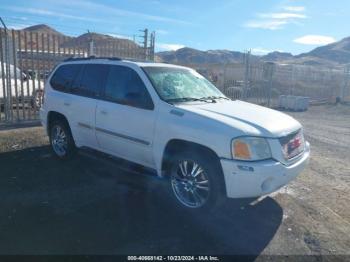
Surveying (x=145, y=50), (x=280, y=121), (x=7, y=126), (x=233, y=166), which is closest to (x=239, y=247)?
(x=233, y=166)

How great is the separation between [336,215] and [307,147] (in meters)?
1.02

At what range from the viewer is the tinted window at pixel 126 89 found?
5.41 meters

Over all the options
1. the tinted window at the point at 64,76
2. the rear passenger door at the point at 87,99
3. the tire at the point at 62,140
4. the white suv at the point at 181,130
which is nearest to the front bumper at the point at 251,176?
the white suv at the point at 181,130

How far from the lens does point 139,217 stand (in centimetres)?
478

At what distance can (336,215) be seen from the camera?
516cm

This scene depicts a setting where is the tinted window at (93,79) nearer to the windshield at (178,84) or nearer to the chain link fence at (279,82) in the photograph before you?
the windshield at (178,84)

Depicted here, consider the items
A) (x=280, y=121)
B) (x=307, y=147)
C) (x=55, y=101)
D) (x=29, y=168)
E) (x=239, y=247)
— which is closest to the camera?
(x=239, y=247)

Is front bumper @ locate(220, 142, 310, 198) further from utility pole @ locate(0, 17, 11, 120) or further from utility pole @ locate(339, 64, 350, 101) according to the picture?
utility pole @ locate(339, 64, 350, 101)

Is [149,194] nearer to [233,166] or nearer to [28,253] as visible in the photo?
[233,166]

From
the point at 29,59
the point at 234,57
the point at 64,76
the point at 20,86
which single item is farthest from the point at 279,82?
the point at 234,57

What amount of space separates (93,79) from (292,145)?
3.46 meters

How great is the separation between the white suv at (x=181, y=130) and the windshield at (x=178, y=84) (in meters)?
0.02

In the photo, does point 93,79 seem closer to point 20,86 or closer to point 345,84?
point 20,86

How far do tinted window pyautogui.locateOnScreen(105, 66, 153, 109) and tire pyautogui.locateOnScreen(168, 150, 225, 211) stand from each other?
3.16 feet
